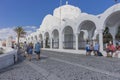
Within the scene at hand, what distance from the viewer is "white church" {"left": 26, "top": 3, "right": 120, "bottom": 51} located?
23.4 m

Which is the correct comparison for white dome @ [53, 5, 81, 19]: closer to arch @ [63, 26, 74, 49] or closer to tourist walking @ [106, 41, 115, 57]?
arch @ [63, 26, 74, 49]

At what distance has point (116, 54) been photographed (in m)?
19.3

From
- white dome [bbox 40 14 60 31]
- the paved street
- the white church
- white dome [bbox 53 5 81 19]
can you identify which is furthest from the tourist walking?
white dome [bbox 40 14 60 31]

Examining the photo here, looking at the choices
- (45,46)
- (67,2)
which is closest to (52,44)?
(45,46)

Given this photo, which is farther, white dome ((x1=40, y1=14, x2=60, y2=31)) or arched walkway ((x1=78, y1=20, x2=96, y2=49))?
white dome ((x1=40, y1=14, x2=60, y2=31))

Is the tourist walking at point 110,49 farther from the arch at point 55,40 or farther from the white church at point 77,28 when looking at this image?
the arch at point 55,40

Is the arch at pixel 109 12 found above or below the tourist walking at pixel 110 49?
above

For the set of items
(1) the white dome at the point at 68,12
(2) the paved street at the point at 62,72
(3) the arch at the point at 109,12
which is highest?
(1) the white dome at the point at 68,12

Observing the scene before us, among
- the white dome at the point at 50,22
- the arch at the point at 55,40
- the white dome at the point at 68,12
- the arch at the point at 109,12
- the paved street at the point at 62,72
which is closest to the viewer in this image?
the paved street at the point at 62,72

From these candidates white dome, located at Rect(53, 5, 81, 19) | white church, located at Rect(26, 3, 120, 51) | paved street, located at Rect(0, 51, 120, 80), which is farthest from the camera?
white dome, located at Rect(53, 5, 81, 19)

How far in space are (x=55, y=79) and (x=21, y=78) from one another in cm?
159

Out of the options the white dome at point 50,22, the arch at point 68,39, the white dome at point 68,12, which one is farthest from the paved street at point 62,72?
the white dome at point 68,12

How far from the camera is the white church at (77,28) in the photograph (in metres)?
23.4

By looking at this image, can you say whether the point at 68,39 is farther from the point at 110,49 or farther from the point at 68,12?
the point at 110,49
